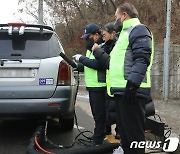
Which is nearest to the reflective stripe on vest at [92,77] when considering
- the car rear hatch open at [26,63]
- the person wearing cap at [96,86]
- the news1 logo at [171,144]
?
the person wearing cap at [96,86]

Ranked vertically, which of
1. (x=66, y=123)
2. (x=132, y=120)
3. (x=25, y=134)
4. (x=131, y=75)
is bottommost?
(x=25, y=134)

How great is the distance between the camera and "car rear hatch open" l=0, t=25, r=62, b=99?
214 inches

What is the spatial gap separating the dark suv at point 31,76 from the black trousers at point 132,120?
172 cm

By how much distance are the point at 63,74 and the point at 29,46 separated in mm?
723

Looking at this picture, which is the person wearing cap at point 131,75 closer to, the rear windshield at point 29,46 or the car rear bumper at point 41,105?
the car rear bumper at point 41,105

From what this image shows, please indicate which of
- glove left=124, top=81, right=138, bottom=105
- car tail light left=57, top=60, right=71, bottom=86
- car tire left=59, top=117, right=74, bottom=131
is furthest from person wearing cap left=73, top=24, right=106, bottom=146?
glove left=124, top=81, right=138, bottom=105

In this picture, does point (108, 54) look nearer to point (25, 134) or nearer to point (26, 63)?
point (26, 63)

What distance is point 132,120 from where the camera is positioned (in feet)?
12.9

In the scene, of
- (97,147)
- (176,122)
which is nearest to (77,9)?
(176,122)

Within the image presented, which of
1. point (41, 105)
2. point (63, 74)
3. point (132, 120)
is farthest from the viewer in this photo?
point (63, 74)

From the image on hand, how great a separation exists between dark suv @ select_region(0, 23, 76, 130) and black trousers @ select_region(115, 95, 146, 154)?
1.72 meters

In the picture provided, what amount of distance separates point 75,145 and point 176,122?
97.4 inches

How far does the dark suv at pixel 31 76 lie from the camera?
17.8ft

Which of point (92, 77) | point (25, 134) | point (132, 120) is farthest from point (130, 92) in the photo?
point (25, 134)
